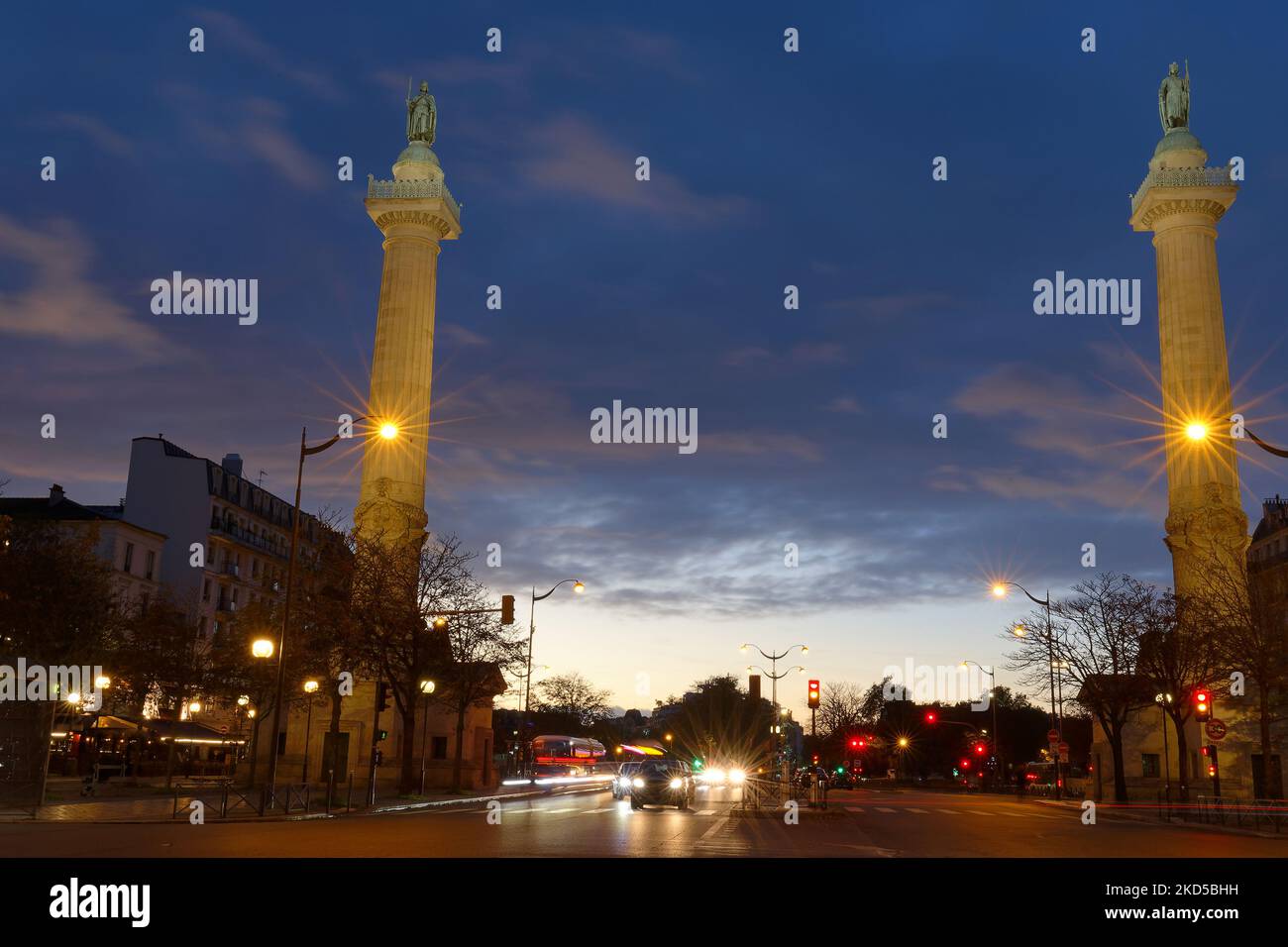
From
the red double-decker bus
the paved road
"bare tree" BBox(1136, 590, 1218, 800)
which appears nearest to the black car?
the paved road

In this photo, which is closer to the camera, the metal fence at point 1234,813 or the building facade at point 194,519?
the metal fence at point 1234,813

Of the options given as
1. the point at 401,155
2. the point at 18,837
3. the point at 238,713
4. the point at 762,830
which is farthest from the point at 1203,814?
the point at 401,155

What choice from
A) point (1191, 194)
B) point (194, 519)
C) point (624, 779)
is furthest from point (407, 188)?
point (1191, 194)

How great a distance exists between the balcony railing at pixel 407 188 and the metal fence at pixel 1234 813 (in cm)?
5169

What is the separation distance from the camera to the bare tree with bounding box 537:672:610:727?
173 metres

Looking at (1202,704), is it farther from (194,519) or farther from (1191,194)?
(194,519)

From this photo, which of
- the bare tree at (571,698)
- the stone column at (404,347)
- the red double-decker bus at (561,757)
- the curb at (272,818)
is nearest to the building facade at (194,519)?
the stone column at (404,347)

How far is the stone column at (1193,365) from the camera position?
210ft

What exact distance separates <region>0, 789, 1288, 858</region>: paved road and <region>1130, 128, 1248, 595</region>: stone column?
3593 cm

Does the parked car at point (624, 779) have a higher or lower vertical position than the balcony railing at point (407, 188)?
lower

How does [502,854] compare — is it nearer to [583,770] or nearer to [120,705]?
[120,705]

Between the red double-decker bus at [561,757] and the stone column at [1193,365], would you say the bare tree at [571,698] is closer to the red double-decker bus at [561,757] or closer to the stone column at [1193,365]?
the red double-decker bus at [561,757]
